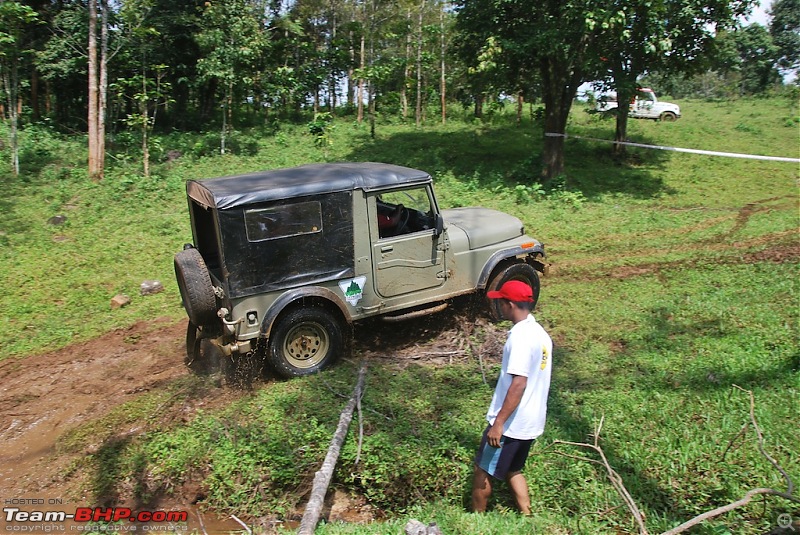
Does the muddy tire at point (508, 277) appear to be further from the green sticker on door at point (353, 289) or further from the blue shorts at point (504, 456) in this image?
the blue shorts at point (504, 456)

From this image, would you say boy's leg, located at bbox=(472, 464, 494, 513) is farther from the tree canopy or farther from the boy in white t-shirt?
the tree canopy

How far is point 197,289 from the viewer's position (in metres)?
5.19

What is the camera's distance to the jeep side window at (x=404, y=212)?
6004 mm

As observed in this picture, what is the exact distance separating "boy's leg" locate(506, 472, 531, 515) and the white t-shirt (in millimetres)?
376

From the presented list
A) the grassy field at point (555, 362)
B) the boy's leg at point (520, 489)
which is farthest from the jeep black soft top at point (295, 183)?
the boy's leg at point (520, 489)

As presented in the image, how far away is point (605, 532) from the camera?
3.55 meters

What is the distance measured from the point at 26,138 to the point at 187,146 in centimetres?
404

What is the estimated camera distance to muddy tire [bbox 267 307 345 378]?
5512mm

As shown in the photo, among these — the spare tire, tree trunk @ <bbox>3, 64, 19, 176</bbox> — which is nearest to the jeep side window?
the spare tire

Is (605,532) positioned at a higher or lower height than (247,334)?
lower

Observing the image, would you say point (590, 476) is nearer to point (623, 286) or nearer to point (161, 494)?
point (161, 494)

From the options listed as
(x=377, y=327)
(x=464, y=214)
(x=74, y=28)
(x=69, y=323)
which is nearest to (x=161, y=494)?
(x=377, y=327)

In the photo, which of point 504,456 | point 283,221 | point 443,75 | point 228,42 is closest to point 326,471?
point 504,456

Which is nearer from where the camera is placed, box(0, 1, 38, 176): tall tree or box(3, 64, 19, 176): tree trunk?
box(0, 1, 38, 176): tall tree
